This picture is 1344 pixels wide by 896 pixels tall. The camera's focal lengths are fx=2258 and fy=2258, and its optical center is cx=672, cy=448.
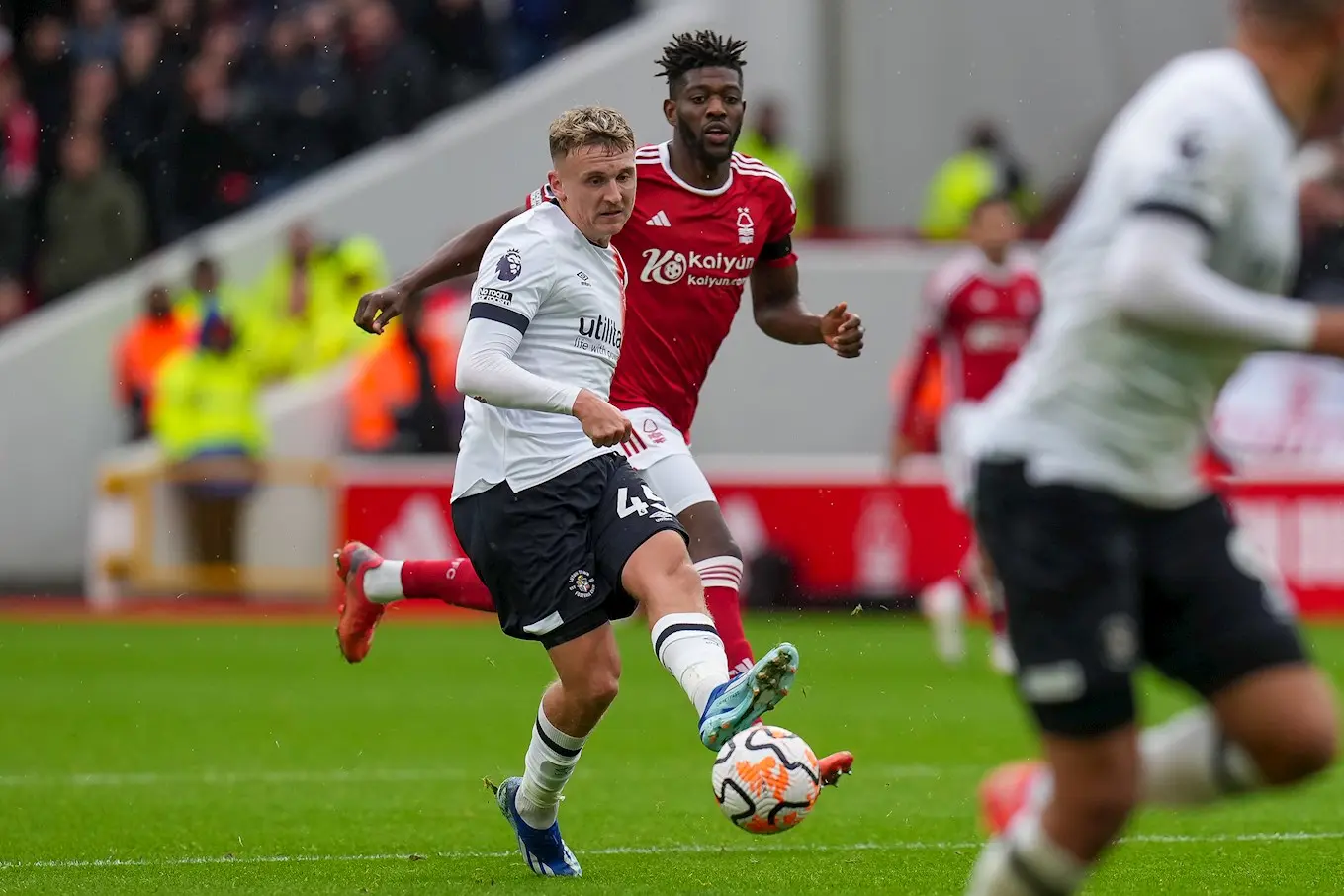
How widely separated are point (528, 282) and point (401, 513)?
36.1ft

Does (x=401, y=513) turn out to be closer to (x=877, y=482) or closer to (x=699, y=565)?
(x=877, y=482)

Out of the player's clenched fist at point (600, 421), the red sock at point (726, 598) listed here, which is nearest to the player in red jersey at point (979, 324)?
the red sock at point (726, 598)

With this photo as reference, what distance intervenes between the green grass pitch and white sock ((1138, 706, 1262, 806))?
1.86 meters

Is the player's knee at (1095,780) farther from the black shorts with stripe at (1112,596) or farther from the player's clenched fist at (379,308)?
the player's clenched fist at (379,308)

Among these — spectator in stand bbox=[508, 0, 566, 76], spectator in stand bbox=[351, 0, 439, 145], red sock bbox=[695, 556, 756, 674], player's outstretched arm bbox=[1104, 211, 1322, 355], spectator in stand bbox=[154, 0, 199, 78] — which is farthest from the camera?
spectator in stand bbox=[508, 0, 566, 76]

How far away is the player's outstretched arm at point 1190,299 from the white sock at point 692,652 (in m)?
2.36

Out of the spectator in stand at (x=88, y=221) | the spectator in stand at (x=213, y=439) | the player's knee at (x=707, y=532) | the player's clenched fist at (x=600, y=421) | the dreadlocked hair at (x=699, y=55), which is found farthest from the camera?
the spectator in stand at (x=88, y=221)

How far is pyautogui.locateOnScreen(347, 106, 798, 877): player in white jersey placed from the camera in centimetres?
628

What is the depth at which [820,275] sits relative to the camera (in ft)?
63.7

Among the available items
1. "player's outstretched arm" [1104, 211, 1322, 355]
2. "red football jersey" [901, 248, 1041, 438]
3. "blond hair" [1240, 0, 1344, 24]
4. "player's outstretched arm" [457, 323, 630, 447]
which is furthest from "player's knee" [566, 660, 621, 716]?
"red football jersey" [901, 248, 1041, 438]

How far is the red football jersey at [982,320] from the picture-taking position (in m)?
12.1

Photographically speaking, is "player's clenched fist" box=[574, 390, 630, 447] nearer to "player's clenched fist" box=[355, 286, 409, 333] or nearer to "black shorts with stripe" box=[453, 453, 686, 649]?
"black shorts with stripe" box=[453, 453, 686, 649]

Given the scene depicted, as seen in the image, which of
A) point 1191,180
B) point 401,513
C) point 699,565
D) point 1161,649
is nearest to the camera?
point 1191,180

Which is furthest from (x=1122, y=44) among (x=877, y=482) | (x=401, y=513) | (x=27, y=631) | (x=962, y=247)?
(x=27, y=631)
